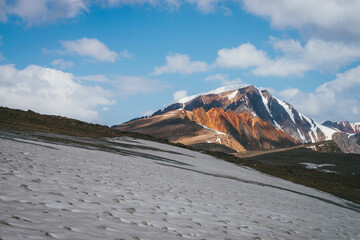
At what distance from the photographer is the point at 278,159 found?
221ft

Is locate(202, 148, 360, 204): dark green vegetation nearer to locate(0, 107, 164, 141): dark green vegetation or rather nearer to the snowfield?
locate(0, 107, 164, 141): dark green vegetation

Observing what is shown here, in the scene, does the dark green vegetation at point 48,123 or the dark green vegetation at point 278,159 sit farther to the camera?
the dark green vegetation at point 48,123

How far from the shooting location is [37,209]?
20.9 ft

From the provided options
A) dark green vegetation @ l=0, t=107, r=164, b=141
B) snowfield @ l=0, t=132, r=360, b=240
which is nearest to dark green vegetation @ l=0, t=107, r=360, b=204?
dark green vegetation @ l=0, t=107, r=164, b=141

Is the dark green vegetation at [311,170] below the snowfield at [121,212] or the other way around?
the other way around

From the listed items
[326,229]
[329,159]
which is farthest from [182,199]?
[329,159]

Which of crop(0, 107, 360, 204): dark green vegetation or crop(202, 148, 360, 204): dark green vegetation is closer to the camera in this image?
crop(0, 107, 360, 204): dark green vegetation

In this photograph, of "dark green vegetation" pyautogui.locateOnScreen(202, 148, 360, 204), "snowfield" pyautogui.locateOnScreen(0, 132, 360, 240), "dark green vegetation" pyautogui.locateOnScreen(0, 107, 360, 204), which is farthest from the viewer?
"dark green vegetation" pyautogui.locateOnScreen(202, 148, 360, 204)

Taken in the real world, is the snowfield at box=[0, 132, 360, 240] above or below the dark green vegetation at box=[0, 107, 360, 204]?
below

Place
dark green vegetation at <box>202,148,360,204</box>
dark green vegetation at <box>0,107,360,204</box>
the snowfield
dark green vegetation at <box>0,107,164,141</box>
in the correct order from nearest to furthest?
1. the snowfield
2. dark green vegetation at <box>0,107,360,204</box>
3. dark green vegetation at <box>202,148,360,204</box>
4. dark green vegetation at <box>0,107,164,141</box>

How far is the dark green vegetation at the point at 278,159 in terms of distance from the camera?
3388 centimetres

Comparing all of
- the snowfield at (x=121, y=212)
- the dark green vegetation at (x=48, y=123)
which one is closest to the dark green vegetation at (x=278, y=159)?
the dark green vegetation at (x=48, y=123)

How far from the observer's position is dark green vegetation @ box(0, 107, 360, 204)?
111 ft

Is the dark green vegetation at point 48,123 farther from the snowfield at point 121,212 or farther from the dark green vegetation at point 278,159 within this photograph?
the snowfield at point 121,212
